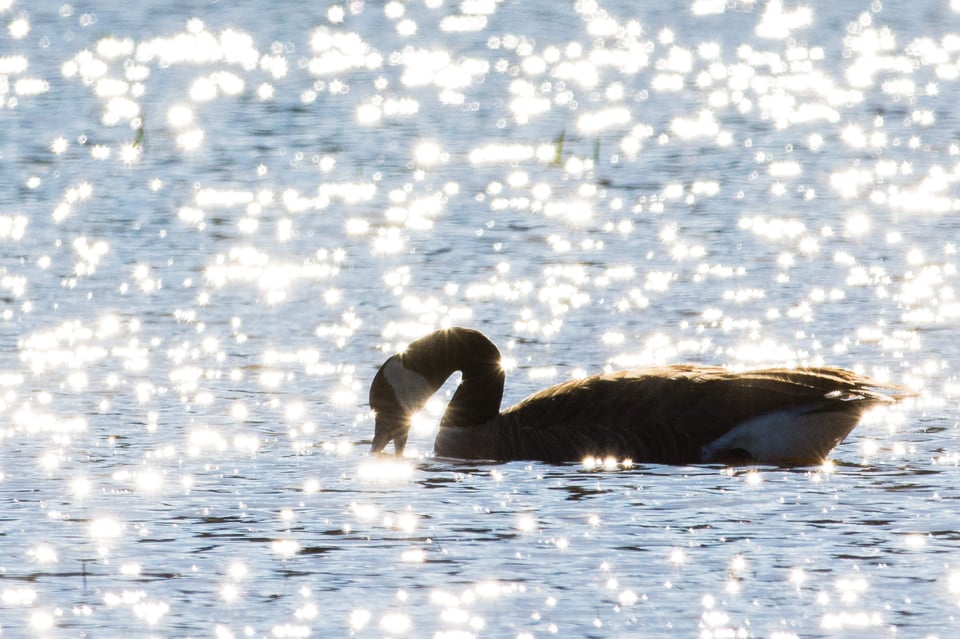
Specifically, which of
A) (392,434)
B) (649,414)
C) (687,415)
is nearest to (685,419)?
(687,415)

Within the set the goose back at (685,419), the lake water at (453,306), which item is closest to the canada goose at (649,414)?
the goose back at (685,419)

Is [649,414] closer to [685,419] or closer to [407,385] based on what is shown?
[685,419]

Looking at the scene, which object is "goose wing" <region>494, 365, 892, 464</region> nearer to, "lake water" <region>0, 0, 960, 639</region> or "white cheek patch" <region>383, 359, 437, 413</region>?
"lake water" <region>0, 0, 960, 639</region>

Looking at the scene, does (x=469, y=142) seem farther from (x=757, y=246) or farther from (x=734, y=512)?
(x=734, y=512)

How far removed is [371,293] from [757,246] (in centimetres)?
372

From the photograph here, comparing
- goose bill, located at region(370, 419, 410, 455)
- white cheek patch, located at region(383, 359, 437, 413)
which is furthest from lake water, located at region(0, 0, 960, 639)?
white cheek patch, located at region(383, 359, 437, 413)

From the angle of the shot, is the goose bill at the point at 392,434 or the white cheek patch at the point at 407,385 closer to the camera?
the goose bill at the point at 392,434

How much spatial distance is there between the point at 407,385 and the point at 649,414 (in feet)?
5.13

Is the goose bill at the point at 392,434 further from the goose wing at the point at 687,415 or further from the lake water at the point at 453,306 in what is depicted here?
the goose wing at the point at 687,415

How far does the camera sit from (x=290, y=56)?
3350 cm

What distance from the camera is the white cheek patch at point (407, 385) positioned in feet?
43.4

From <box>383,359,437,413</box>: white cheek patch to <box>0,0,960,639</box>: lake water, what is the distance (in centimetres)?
33

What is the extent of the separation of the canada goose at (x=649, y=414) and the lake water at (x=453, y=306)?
222mm

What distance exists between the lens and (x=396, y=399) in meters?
13.1
